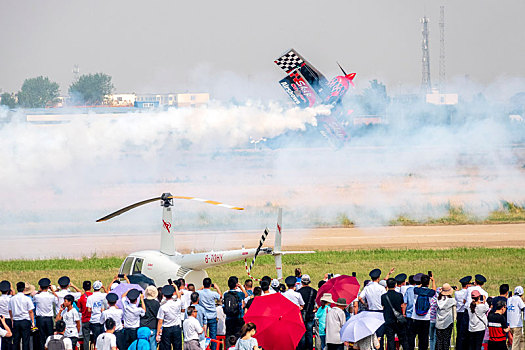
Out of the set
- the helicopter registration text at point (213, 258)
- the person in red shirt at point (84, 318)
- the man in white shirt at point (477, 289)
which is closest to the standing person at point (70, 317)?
the person in red shirt at point (84, 318)

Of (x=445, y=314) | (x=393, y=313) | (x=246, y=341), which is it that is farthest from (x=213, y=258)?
(x=246, y=341)

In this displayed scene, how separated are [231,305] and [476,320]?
5.23 meters

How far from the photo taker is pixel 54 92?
12325 centimetres

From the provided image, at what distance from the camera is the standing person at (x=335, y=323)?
16.7 metres

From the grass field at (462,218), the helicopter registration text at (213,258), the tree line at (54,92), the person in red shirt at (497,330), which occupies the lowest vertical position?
the person in red shirt at (497,330)

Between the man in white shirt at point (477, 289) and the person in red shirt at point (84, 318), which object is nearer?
the man in white shirt at point (477, 289)

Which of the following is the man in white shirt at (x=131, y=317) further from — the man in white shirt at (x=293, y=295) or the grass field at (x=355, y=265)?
the grass field at (x=355, y=265)

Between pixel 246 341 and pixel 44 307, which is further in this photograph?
pixel 44 307

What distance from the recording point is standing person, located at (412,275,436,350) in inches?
712

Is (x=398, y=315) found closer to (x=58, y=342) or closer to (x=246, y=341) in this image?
(x=246, y=341)

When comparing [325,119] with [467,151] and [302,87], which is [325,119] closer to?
[302,87]

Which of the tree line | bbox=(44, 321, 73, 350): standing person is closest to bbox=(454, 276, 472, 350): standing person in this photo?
bbox=(44, 321, 73, 350): standing person

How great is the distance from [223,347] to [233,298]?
1.62 metres

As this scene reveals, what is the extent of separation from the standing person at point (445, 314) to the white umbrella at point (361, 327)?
368 cm
